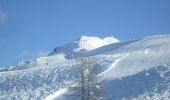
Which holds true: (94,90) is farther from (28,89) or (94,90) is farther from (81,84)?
(28,89)

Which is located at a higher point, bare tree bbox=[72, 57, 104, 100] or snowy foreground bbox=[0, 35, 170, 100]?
snowy foreground bbox=[0, 35, 170, 100]

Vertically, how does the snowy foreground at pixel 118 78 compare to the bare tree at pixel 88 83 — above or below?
above

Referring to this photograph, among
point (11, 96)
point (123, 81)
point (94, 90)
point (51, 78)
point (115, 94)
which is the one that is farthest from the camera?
point (51, 78)

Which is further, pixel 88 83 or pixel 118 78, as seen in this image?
pixel 118 78

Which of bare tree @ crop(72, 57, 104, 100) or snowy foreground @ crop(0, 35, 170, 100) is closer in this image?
bare tree @ crop(72, 57, 104, 100)

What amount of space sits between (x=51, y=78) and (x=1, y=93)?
44.9 ft

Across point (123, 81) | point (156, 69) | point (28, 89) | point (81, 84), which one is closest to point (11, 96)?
point (28, 89)

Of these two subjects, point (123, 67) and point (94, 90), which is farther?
point (123, 67)

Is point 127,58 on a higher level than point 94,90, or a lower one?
higher

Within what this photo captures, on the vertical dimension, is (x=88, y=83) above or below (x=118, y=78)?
below

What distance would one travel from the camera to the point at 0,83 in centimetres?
13762

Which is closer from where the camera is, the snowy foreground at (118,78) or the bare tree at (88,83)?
the bare tree at (88,83)

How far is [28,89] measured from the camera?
126m

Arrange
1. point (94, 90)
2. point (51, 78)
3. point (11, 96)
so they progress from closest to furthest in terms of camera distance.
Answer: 1. point (94, 90)
2. point (11, 96)
3. point (51, 78)
